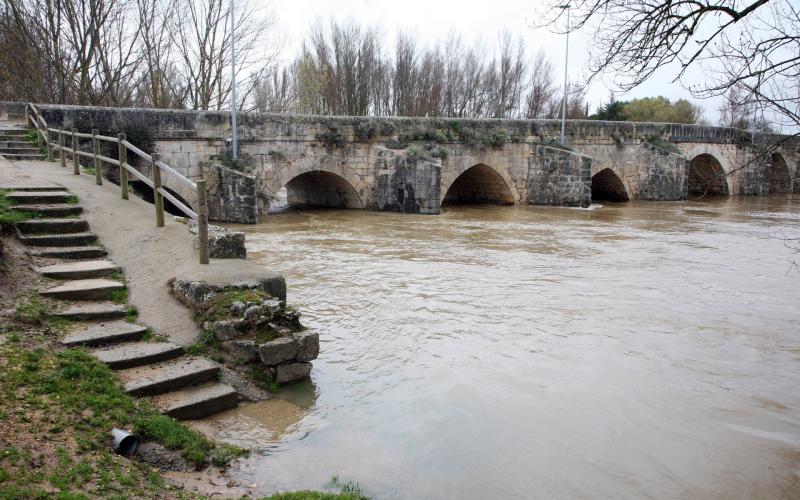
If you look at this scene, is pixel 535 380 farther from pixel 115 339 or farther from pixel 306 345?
pixel 115 339

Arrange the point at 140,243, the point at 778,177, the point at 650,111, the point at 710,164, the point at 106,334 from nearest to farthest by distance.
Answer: the point at 106,334
the point at 140,243
the point at 710,164
the point at 778,177
the point at 650,111

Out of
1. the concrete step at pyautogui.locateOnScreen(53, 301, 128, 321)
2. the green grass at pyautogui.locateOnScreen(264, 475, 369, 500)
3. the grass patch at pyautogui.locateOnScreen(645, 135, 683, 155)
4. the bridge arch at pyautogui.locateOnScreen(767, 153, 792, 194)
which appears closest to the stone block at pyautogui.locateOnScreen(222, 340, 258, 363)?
the concrete step at pyautogui.locateOnScreen(53, 301, 128, 321)

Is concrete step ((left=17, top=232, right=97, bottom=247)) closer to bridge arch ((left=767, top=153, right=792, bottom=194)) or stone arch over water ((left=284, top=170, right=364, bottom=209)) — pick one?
stone arch over water ((left=284, top=170, right=364, bottom=209))

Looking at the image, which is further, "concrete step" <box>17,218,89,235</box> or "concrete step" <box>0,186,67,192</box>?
"concrete step" <box>0,186,67,192</box>

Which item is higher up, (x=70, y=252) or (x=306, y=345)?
(x=70, y=252)

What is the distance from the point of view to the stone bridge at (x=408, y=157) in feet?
47.9

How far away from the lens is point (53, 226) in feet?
21.7

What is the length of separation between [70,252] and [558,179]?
1745cm

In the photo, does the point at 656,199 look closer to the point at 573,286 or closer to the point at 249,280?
the point at 573,286

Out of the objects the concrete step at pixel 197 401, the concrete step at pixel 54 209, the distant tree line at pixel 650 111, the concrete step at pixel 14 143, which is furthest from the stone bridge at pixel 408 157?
the distant tree line at pixel 650 111

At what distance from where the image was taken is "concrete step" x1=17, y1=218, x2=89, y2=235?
21.1ft

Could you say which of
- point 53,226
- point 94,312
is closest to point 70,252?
point 53,226

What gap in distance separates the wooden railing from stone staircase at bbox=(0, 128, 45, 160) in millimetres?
242

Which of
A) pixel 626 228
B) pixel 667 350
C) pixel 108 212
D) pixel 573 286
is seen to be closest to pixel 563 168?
pixel 626 228
